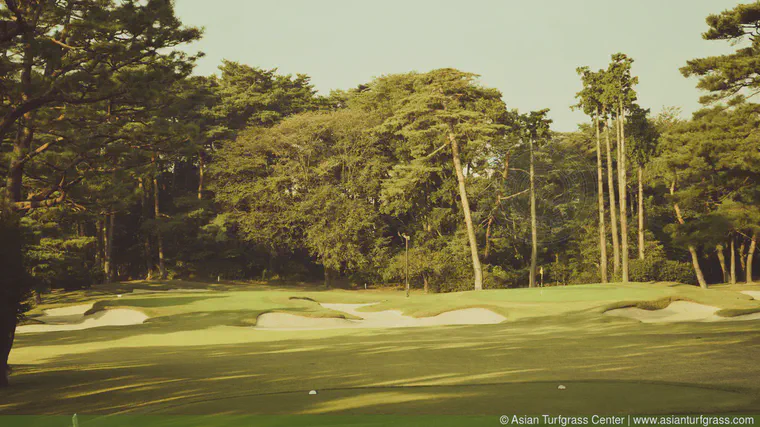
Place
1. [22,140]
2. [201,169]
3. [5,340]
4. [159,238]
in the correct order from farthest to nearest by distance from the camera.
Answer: [201,169], [159,238], [22,140], [5,340]

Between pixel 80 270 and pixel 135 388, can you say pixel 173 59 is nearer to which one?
pixel 135 388

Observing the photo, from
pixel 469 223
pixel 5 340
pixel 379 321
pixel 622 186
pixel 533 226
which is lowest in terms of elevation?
pixel 379 321

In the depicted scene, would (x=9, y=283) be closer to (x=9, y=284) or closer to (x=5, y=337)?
(x=9, y=284)

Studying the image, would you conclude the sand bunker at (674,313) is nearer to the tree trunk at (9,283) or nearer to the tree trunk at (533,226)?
the tree trunk at (533,226)

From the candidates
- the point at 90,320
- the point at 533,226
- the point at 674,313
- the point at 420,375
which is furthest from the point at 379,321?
the point at 533,226

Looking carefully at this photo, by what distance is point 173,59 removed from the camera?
2050cm

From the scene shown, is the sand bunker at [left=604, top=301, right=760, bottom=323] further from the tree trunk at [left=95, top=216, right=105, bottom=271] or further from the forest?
the tree trunk at [left=95, top=216, right=105, bottom=271]

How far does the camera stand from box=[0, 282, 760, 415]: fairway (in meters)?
8.41

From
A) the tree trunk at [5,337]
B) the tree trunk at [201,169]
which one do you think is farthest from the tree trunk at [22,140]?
the tree trunk at [201,169]

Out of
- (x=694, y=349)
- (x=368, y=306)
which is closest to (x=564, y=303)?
(x=368, y=306)

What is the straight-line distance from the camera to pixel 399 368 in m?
12.1

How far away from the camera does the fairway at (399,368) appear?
27.6 feet

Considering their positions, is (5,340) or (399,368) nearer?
(5,340)

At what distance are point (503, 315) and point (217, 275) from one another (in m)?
32.7
